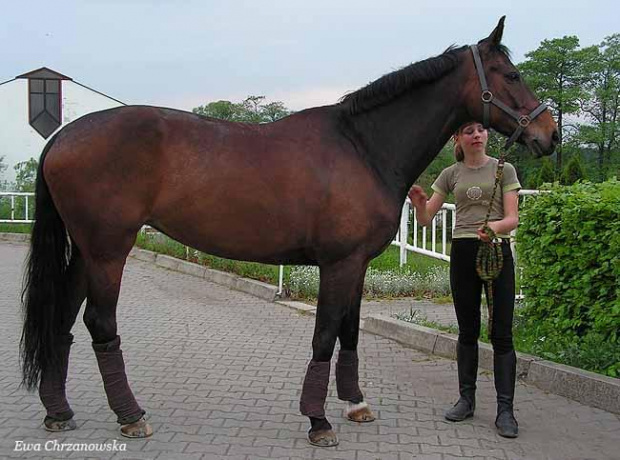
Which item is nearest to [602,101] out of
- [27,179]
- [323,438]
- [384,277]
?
[27,179]

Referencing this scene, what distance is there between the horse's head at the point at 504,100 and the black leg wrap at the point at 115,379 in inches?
102

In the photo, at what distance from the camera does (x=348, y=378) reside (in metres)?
4.02

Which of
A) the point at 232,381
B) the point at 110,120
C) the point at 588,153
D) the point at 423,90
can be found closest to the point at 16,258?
the point at 232,381

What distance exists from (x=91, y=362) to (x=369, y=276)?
4.34m

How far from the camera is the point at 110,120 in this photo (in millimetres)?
3568

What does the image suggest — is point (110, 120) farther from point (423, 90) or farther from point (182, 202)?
point (423, 90)

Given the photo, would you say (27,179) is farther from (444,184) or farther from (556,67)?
(556,67)

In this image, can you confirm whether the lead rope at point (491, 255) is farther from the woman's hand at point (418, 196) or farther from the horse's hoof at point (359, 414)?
the horse's hoof at point (359, 414)

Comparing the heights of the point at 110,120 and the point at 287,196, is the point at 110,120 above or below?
above

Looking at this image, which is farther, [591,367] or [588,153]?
[588,153]

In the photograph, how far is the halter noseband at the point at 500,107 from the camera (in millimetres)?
3541

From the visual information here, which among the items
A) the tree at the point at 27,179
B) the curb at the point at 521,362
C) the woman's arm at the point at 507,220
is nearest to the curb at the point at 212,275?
the curb at the point at 521,362

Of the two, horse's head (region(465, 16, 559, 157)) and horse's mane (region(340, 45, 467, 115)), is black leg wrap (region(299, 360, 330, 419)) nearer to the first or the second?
horse's mane (region(340, 45, 467, 115))

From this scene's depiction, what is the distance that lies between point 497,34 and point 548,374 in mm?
2553
